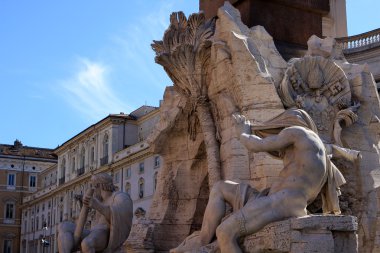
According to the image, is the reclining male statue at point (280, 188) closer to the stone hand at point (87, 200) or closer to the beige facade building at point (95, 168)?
the stone hand at point (87, 200)

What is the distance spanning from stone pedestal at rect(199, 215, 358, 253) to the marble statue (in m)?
3.11

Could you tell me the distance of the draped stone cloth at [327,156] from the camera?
7.67 metres

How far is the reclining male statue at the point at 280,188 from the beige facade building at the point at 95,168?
3386 cm

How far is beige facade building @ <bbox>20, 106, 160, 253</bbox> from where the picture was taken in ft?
156

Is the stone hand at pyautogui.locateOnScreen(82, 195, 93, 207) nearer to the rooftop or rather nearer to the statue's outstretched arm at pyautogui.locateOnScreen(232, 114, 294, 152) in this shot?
the statue's outstretched arm at pyautogui.locateOnScreen(232, 114, 294, 152)

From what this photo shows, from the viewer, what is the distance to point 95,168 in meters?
55.8

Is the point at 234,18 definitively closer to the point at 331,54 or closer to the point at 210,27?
the point at 210,27

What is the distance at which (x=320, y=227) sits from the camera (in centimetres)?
708

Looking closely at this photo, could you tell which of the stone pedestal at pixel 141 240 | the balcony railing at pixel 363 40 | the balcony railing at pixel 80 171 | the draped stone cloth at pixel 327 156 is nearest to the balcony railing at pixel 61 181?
the balcony railing at pixel 80 171

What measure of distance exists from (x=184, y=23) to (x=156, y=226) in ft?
11.2

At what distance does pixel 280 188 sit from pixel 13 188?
7600 cm

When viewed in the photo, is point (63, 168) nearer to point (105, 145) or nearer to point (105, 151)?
point (105, 145)

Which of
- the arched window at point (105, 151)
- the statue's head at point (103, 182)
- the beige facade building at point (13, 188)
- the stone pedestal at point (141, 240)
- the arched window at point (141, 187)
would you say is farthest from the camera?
the beige facade building at point (13, 188)

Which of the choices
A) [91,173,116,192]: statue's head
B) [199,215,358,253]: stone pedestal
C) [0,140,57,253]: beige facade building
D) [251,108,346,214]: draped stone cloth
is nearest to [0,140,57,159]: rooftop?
[0,140,57,253]: beige facade building
